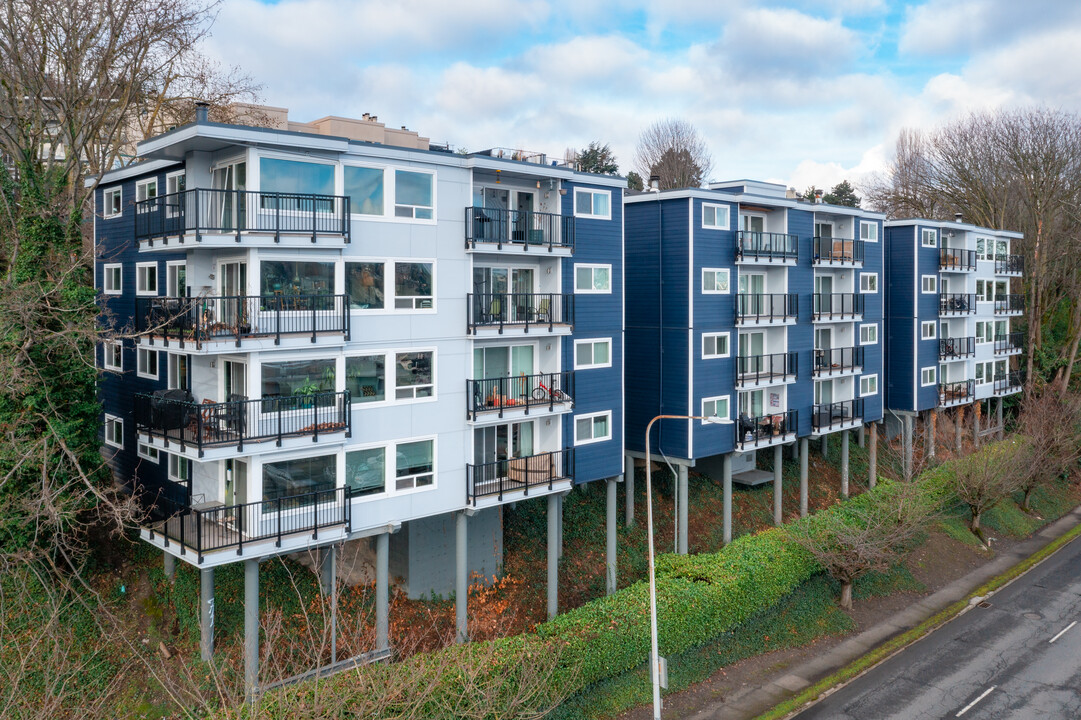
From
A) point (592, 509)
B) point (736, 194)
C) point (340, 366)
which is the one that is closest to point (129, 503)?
point (340, 366)

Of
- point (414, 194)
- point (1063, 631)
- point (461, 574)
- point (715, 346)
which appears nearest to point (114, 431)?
point (461, 574)

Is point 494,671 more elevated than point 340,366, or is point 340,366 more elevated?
point 340,366

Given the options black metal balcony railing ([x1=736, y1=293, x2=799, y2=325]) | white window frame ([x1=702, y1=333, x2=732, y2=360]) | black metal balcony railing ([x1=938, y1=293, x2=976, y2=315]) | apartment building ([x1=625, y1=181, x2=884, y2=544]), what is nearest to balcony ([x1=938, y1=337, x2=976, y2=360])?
black metal balcony railing ([x1=938, y1=293, x2=976, y2=315])

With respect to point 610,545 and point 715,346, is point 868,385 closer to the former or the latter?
point 715,346

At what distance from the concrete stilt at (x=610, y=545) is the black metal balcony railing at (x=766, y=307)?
369 inches

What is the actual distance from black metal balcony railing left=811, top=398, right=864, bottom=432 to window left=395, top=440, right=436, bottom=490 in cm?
2165

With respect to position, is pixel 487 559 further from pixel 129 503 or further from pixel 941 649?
pixel 941 649

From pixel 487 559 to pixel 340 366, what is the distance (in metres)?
10.4

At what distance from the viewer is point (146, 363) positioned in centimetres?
2702

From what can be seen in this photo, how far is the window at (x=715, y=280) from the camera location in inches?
1335

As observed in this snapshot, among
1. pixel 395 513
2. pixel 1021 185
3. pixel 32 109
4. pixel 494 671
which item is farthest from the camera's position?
pixel 1021 185

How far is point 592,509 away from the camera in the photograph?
35.0 metres

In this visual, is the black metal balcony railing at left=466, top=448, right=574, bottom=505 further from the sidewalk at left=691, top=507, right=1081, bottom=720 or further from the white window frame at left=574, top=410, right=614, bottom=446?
the sidewalk at left=691, top=507, right=1081, bottom=720

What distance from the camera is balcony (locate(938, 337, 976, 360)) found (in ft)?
160
